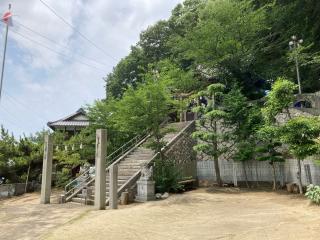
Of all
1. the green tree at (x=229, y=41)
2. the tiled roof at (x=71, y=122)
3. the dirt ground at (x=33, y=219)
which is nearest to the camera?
the dirt ground at (x=33, y=219)

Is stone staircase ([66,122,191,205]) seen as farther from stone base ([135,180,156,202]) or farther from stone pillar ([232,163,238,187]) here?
stone pillar ([232,163,238,187])

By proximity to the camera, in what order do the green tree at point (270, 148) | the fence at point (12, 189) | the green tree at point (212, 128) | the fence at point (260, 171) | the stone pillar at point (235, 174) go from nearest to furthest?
1. the fence at point (260, 171)
2. the green tree at point (270, 148)
3. the green tree at point (212, 128)
4. the stone pillar at point (235, 174)
5. the fence at point (12, 189)

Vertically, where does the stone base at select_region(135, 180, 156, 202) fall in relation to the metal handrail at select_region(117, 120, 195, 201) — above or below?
below

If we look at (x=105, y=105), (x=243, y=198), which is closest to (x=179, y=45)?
(x=105, y=105)

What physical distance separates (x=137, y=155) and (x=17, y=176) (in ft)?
31.9

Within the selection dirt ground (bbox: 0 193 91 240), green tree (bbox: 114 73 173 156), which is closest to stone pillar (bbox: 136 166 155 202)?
green tree (bbox: 114 73 173 156)

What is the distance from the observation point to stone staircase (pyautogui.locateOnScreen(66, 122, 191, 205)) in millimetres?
16359

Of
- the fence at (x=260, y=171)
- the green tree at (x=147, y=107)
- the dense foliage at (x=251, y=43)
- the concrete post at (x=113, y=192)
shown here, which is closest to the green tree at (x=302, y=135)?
the fence at (x=260, y=171)

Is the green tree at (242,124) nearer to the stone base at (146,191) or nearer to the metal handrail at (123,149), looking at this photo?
the stone base at (146,191)

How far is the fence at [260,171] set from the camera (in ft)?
49.7

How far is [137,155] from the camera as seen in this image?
1998 centimetres

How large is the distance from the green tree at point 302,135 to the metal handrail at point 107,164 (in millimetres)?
9999

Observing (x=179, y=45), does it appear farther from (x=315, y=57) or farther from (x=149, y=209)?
(x=149, y=209)

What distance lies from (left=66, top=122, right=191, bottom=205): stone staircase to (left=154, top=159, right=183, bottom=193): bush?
2.41 feet
